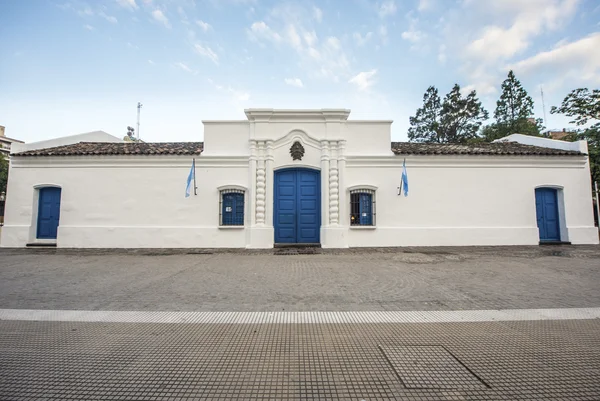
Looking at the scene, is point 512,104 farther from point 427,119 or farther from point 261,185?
point 261,185

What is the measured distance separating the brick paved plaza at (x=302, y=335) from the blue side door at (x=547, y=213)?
22.7 ft

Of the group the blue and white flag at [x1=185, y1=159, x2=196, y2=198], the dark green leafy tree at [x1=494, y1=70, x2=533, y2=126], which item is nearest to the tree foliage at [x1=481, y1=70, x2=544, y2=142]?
the dark green leafy tree at [x1=494, y1=70, x2=533, y2=126]

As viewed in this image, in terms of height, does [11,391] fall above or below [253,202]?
below

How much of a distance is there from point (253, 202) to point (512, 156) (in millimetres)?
12216

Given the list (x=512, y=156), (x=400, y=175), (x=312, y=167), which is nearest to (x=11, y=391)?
(x=312, y=167)

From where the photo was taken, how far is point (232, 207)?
499 inches

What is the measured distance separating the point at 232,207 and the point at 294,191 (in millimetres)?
2919

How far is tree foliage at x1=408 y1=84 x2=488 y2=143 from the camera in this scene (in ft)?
115

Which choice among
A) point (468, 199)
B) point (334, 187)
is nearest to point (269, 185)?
point (334, 187)

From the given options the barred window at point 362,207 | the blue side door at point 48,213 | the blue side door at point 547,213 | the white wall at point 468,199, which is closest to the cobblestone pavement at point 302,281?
the white wall at point 468,199

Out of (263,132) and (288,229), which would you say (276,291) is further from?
(263,132)

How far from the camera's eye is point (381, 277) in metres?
6.93

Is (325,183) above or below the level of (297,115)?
below

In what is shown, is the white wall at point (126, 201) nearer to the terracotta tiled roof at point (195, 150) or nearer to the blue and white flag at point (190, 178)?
the blue and white flag at point (190, 178)
